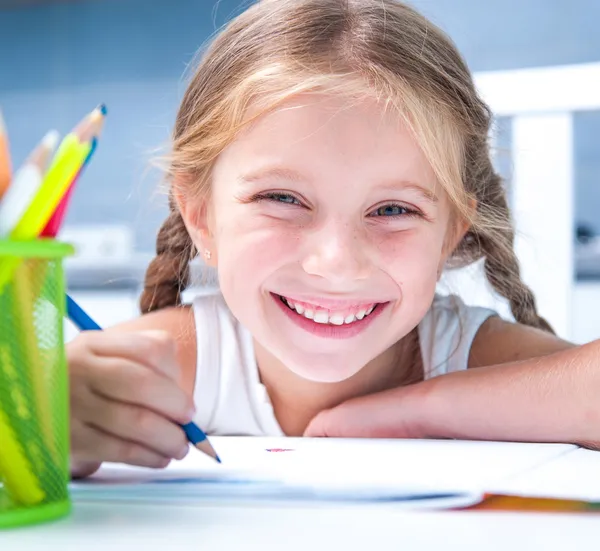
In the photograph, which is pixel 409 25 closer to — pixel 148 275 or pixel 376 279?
pixel 376 279

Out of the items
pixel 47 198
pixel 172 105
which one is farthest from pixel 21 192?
pixel 172 105

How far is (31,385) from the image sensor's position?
0.41 metres

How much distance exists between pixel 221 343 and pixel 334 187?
1.32ft

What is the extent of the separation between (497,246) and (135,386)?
696 mm

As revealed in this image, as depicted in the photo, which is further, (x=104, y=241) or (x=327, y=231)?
(x=104, y=241)

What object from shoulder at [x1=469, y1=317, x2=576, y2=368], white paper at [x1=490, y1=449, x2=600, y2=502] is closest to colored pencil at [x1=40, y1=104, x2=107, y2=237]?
white paper at [x1=490, y1=449, x2=600, y2=502]

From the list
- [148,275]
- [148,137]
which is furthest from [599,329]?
[148,137]

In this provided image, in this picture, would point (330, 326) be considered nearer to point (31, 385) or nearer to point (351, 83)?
point (351, 83)

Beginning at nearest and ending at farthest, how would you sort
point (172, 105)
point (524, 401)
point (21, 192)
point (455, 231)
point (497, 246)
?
1. point (21, 192)
2. point (524, 401)
3. point (455, 231)
4. point (497, 246)
5. point (172, 105)

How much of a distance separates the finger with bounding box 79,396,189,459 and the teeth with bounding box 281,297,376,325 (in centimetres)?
39

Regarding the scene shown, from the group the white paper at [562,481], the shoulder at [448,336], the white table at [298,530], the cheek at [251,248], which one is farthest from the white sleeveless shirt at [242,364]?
the white table at [298,530]

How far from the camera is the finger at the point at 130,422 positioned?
1.79 feet

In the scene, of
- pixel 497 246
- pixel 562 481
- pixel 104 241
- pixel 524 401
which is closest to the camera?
pixel 562 481

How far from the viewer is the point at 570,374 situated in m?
0.79
